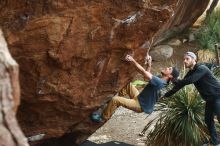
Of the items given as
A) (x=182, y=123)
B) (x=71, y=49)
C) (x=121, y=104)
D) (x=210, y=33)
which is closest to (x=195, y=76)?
(x=121, y=104)

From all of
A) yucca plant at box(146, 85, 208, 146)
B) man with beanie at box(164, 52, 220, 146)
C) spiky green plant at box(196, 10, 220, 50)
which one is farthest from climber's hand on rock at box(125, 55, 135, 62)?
spiky green plant at box(196, 10, 220, 50)

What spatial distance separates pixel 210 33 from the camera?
17562 mm

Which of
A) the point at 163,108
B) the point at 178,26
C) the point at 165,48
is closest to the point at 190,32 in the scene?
the point at 178,26

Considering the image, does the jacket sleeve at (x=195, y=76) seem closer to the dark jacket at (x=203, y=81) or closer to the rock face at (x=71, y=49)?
the dark jacket at (x=203, y=81)

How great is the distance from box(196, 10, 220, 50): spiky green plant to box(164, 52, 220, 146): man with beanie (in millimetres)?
8534

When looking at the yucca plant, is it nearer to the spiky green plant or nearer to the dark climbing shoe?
the dark climbing shoe

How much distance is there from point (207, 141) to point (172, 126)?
748 mm

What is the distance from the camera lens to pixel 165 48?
17531 millimetres

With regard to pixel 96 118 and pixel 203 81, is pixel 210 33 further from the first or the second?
pixel 96 118

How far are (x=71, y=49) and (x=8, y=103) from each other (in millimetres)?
3927

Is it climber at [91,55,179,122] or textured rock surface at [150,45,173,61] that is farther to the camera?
textured rock surface at [150,45,173,61]

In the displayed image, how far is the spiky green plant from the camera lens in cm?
1722

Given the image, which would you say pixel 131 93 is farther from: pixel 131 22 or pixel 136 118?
pixel 136 118

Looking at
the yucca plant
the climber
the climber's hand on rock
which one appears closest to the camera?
the climber's hand on rock
